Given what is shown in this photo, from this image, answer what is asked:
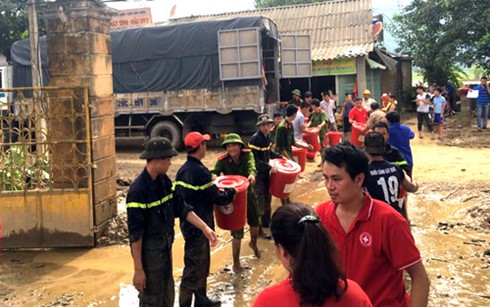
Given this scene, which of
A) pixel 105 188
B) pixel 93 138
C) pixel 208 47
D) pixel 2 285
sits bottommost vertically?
pixel 2 285

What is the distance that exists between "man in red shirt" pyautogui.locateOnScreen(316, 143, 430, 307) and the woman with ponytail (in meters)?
0.51

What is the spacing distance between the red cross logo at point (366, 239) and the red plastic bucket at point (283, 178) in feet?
14.2

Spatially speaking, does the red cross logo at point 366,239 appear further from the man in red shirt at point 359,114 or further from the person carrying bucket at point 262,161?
the man in red shirt at point 359,114

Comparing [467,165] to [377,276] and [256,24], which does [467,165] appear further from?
[377,276]

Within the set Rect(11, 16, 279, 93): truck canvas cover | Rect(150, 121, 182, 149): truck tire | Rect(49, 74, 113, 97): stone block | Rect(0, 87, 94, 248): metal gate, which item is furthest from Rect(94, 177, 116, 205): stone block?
Rect(150, 121, 182, 149): truck tire


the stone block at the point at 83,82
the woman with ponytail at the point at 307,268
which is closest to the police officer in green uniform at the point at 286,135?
the stone block at the point at 83,82

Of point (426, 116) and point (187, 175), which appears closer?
point (187, 175)

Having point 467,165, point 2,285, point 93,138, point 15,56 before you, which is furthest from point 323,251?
point 15,56

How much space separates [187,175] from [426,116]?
1267 cm

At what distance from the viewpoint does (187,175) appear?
4.56 metres

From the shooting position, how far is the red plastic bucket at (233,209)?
504 centimetres

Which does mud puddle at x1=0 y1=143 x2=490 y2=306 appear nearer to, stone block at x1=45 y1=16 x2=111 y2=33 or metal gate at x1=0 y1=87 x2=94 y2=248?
metal gate at x1=0 y1=87 x2=94 y2=248

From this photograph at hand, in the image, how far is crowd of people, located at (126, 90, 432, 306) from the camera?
65.3 inches

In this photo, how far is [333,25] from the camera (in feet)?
65.1
